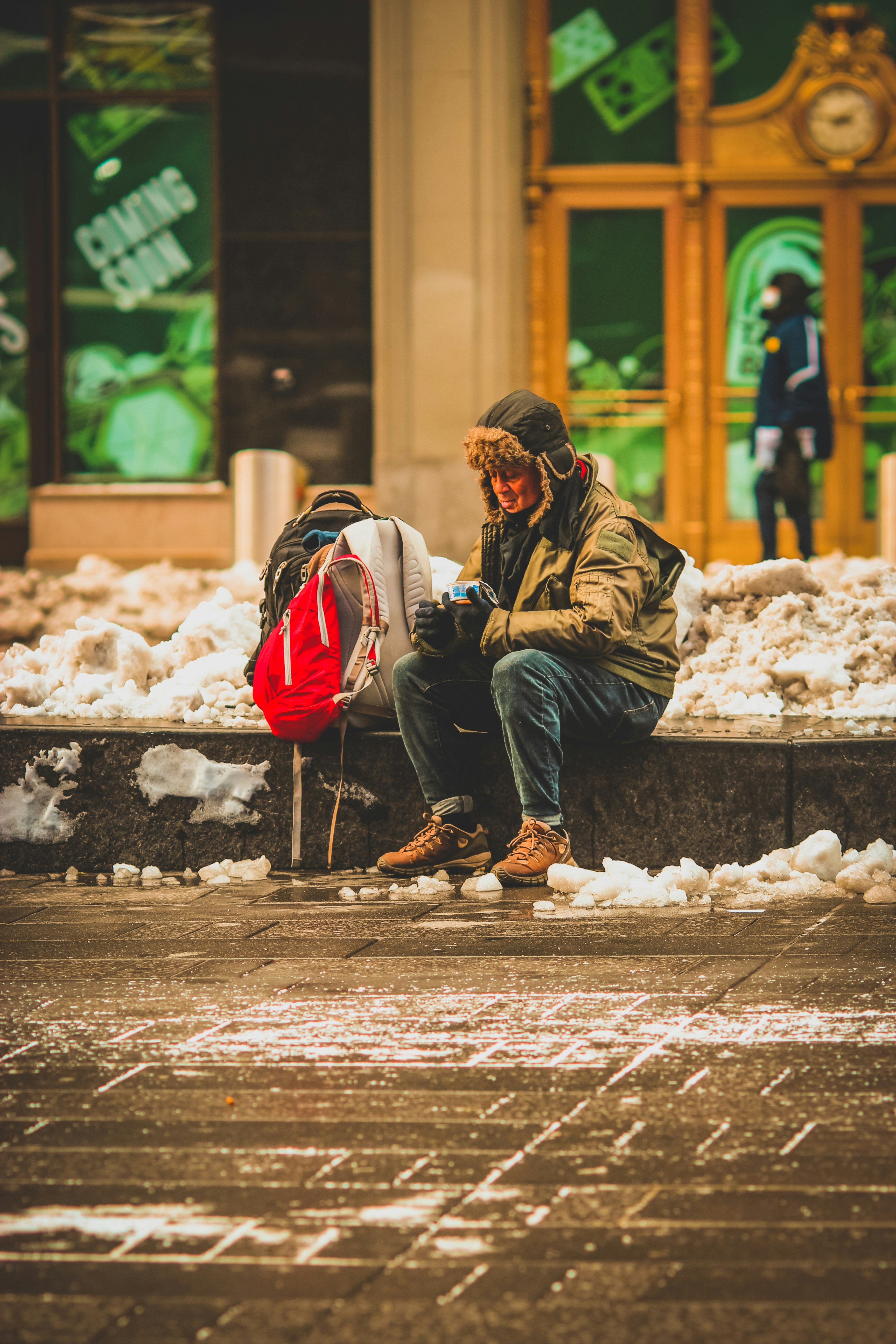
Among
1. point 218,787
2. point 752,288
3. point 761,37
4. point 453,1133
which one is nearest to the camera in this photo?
point 453,1133

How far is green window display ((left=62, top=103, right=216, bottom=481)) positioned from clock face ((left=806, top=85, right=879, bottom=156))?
4.64 metres

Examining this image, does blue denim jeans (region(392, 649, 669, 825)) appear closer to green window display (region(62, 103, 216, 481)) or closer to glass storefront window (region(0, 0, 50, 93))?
green window display (region(62, 103, 216, 481))

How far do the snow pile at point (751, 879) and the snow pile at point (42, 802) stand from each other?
1730 millimetres

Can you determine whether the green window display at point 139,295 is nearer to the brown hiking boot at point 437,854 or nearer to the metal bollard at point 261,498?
the metal bollard at point 261,498

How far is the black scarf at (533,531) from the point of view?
495cm

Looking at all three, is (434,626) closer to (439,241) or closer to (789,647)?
(789,647)

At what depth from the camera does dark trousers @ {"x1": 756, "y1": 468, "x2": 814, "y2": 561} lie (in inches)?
378

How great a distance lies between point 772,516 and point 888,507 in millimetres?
1425

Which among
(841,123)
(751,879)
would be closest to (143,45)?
(841,123)

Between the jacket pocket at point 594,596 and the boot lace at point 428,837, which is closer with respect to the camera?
the jacket pocket at point 594,596

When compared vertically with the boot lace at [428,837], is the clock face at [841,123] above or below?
above

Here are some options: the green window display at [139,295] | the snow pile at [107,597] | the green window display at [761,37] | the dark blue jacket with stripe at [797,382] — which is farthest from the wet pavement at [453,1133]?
the green window display at [761,37]


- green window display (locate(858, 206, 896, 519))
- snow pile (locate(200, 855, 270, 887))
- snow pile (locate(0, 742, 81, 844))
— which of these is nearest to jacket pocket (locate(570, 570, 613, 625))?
snow pile (locate(200, 855, 270, 887))

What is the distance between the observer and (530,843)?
4.79 meters
